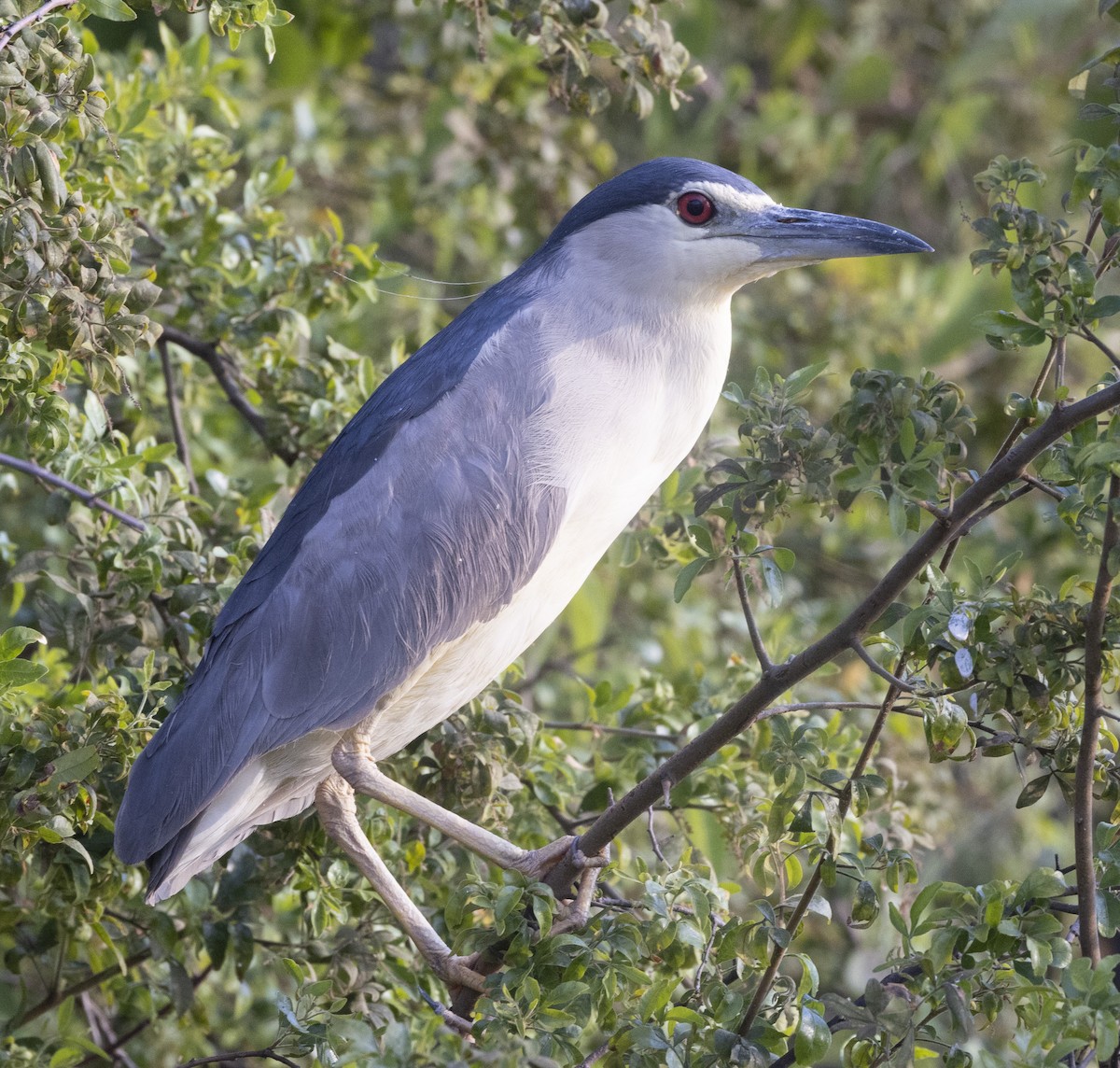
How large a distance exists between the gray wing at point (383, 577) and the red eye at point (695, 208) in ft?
1.22

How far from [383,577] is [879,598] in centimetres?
105

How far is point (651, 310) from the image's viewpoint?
8.13 ft

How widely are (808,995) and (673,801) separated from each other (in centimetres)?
71

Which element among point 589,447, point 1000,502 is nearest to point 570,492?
point 589,447

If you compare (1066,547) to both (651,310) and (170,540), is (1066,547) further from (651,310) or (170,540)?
(170,540)

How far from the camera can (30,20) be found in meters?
1.81

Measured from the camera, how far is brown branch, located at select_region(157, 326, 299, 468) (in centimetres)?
280

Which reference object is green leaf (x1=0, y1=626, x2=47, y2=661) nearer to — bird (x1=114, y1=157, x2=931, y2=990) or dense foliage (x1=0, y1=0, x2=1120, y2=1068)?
dense foliage (x1=0, y1=0, x2=1120, y2=1068)

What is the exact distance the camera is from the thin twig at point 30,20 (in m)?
1.79

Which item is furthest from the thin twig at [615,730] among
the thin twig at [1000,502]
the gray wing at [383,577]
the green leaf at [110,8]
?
the green leaf at [110,8]

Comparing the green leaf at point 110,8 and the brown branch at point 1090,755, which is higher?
the green leaf at point 110,8

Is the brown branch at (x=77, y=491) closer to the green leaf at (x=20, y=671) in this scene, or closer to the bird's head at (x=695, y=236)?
the green leaf at (x=20, y=671)

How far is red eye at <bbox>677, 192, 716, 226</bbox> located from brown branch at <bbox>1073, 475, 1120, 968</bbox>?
1064mm

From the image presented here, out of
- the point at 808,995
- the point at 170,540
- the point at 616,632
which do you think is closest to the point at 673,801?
the point at 808,995
